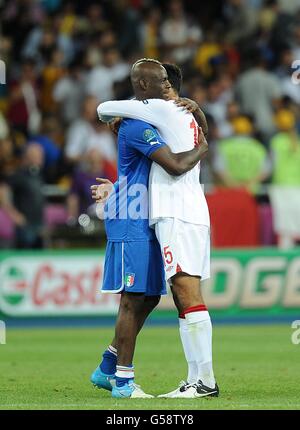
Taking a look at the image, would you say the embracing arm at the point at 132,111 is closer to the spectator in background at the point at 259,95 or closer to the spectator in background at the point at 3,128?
the spectator in background at the point at 3,128

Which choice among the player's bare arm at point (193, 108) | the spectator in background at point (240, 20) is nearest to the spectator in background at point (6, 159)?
the spectator in background at point (240, 20)

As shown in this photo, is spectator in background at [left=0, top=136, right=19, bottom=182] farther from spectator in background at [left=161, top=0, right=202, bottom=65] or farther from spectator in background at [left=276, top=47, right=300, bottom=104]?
spectator in background at [left=276, top=47, right=300, bottom=104]

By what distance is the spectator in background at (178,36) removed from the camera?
2122 centimetres

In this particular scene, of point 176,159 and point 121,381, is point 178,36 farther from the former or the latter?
point 121,381

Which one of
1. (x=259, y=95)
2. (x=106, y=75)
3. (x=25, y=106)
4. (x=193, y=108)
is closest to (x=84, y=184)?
(x=25, y=106)

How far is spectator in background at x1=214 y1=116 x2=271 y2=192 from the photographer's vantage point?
18.2m

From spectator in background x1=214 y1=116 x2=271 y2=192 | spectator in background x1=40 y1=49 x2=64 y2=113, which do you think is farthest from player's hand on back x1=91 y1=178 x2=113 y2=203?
spectator in background x1=40 y1=49 x2=64 y2=113

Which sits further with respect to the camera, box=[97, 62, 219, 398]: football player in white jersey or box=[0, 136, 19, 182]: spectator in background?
box=[0, 136, 19, 182]: spectator in background

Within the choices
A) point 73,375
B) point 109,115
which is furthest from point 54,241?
point 109,115

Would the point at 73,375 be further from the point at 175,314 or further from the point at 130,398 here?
the point at 175,314

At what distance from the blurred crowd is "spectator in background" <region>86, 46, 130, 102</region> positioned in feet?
0.07

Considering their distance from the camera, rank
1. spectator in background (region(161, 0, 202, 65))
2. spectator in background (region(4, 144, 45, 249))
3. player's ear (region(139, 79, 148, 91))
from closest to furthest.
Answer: player's ear (region(139, 79, 148, 91)), spectator in background (region(4, 144, 45, 249)), spectator in background (region(161, 0, 202, 65))

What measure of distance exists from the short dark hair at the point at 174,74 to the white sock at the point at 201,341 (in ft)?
6.05
